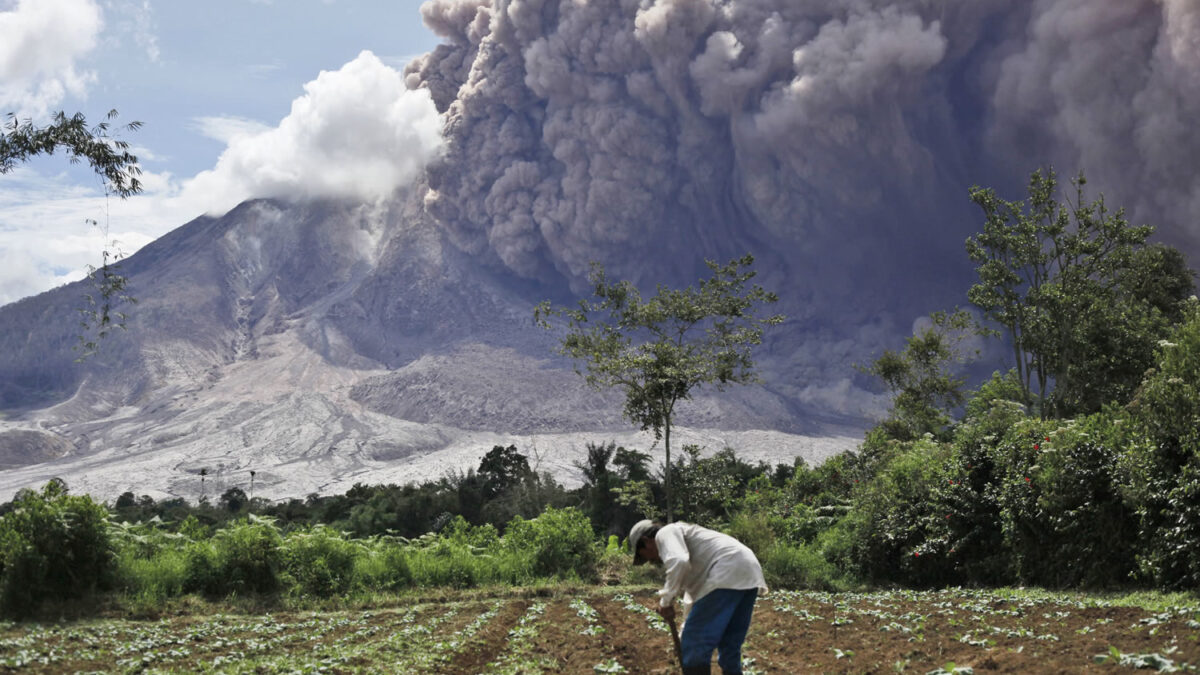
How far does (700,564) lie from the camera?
7.43 m

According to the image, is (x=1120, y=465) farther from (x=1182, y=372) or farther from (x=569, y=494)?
(x=569, y=494)

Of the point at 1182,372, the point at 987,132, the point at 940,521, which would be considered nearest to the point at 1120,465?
the point at 1182,372

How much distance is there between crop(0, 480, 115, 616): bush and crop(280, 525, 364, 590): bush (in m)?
3.77

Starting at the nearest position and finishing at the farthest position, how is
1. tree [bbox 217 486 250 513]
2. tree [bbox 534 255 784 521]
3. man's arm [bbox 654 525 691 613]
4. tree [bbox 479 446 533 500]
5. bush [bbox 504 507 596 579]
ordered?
man's arm [bbox 654 525 691 613] < bush [bbox 504 507 596 579] < tree [bbox 534 255 784 521] < tree [bbox 479 446 533 500] < tree [bbox 217 486 250 513]

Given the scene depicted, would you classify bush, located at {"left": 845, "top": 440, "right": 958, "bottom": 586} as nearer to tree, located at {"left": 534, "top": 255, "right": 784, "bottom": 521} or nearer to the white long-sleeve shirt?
tree, located at {"left": 534, "top": 255, "right": 784, "bottom": 521}

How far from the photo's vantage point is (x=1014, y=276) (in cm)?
2981

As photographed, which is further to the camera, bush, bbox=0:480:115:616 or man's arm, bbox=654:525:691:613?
bush, bbox=0:480:115:616

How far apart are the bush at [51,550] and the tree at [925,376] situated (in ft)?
103

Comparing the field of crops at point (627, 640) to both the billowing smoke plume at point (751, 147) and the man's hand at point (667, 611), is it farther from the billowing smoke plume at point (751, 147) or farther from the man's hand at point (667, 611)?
the billowing smoke plume at point (751, 147)

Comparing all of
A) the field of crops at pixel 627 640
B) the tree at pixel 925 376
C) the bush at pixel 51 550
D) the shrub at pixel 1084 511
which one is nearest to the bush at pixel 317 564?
the field of crops at pixel 627 640

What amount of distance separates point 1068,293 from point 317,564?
2302 centimetres

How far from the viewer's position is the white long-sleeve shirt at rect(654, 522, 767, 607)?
23.5ft

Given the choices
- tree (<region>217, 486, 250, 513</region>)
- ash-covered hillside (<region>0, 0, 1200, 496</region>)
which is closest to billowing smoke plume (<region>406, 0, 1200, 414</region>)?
ash-covered hillside (<region>0, 0, 1200, 496</region>)

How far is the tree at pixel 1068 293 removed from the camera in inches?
1094
